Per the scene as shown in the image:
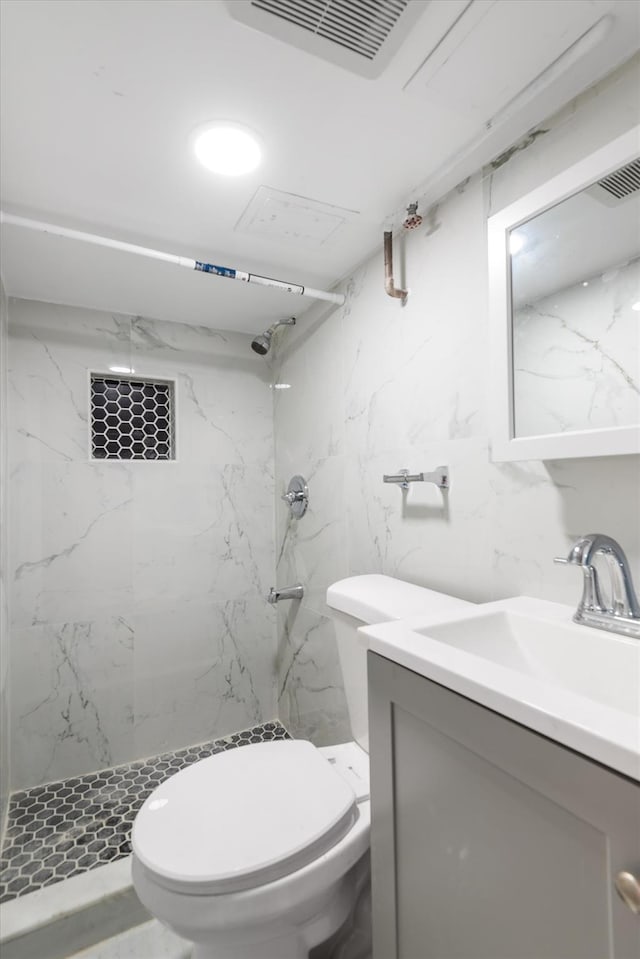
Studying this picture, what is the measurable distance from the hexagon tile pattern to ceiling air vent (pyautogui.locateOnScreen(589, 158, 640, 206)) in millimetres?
2193

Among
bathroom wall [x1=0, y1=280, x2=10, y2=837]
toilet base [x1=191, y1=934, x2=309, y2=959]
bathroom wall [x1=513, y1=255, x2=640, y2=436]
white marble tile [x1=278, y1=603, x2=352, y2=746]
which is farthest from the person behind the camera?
white marble tile [x1=278, y1=603, x2=352, y2=746]

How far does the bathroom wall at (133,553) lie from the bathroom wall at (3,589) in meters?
0.11

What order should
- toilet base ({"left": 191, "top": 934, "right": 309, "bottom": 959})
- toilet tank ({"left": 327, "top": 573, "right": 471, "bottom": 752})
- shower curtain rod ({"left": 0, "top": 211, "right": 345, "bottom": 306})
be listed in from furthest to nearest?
shower curtain rod ({"left": 0, "top": 211, "right": 345, "bottom": 306})
toilet tank ({"left": 327, "top": 573, "right": 471, "bottom": 752})
toilet base ({"left": 191, "top": 934, "right": 309, "bottom": 959})

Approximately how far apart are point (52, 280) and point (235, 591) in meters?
1.53

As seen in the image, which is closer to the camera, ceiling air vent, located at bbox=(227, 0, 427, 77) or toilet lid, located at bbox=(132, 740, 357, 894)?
ceiling air vent, located at bbox=(227, 0, 427, 77)

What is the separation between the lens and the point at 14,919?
1.22 metres

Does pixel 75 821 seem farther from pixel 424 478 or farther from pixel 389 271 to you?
pixel 389 271

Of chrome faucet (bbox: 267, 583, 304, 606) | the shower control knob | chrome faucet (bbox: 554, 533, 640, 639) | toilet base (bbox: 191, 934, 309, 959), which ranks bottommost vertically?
toilet base (bbox: 191, 934, 309, 959)

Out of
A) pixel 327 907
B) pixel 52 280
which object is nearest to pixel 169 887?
pixel 327 907

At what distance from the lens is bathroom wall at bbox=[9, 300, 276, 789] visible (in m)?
1.84

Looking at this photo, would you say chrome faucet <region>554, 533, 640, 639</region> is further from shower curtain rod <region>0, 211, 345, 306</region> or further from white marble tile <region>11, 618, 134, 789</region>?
white marble tile <region>11, 618, 134, 789</region>

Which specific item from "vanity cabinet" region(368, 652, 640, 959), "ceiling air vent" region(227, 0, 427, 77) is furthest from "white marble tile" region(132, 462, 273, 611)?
"ceiling air vent" region(227, 0, 427, 77)

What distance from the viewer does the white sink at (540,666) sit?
0.48 meters

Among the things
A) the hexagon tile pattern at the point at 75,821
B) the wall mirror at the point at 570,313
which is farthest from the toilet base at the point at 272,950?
the wall mirror at the point at 570,313
